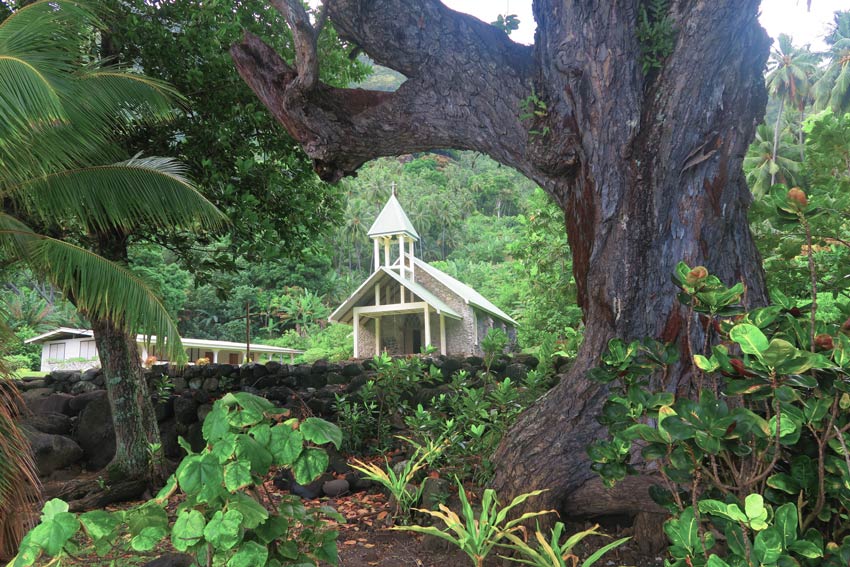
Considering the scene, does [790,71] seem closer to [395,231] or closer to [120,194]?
[395,231]

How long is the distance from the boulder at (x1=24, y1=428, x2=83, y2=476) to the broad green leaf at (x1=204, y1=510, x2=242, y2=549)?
6.27 meters

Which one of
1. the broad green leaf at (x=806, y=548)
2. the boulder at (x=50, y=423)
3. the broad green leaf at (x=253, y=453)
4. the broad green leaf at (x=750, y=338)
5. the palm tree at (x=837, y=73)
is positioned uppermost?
the palm tree at (x=837, y=73)

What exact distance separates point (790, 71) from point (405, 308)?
27320mm

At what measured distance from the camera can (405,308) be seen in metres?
19.4

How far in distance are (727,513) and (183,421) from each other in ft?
23.8

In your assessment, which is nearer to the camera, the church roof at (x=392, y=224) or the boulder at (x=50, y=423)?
the boulder at (x=50, y=423)

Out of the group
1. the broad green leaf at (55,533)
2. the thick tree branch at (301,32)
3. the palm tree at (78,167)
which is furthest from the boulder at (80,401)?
the broad green leaf at (55,533)

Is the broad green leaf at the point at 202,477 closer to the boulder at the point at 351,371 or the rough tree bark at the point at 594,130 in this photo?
the rough tree bark at the point at 594,130

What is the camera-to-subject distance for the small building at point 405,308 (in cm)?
1970

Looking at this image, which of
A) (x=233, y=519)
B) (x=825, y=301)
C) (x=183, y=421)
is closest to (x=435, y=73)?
(x=233, y=519)

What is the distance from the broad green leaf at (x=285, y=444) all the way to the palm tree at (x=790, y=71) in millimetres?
35875

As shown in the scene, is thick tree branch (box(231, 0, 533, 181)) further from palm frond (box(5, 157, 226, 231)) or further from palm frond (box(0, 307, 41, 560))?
palm frond (box(0, 307, 41, 560))

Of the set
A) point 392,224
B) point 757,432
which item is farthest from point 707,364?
point 392,224

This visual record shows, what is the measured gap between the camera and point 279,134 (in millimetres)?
6895
